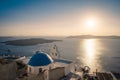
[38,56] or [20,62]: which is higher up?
[38,56]

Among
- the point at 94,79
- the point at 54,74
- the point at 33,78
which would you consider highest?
the point at 33,78

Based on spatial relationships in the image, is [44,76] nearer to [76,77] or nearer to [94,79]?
[76,77]

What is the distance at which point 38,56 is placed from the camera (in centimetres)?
1981

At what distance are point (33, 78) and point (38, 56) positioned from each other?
6967 millimetres

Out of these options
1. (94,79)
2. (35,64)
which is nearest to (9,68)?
(35,64)

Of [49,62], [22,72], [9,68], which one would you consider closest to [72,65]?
[49,62]

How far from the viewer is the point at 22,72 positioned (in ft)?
72.9

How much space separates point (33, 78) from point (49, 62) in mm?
6934

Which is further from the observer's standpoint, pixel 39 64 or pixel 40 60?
pixel 40 60

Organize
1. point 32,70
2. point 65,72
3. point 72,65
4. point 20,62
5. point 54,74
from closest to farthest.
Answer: point 54,74 → point 32,70 → point 65,72 → point 72,65 → point 20,62

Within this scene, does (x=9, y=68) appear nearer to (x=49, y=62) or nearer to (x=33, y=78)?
(x=33, y=78)

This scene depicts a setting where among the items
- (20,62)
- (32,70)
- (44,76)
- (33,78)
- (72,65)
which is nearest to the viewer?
(33,78)

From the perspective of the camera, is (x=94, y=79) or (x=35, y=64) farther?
(x=94, y=79)

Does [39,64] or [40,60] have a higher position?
[40,60]
